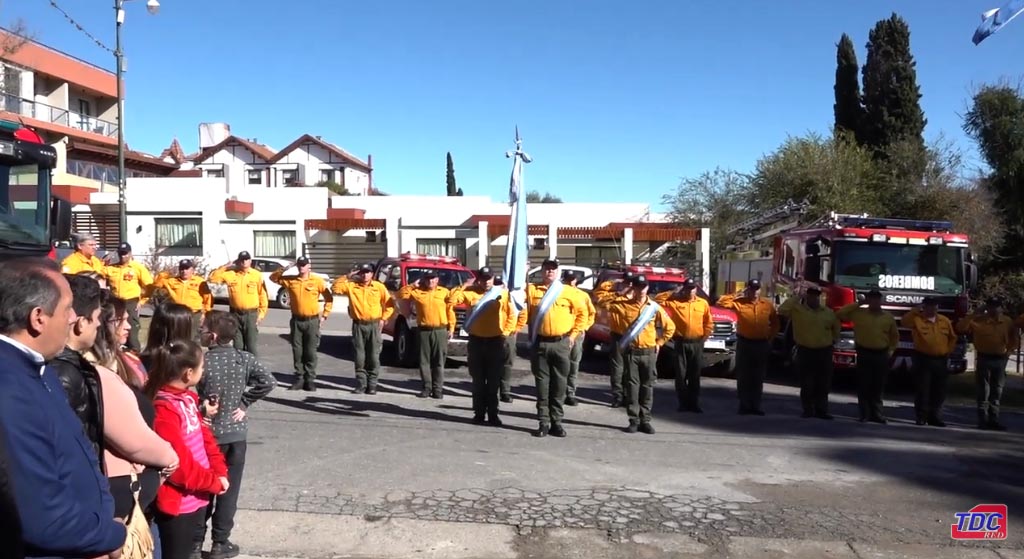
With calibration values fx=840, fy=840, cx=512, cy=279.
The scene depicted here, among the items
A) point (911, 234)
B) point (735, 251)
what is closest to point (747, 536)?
point (911, 234)

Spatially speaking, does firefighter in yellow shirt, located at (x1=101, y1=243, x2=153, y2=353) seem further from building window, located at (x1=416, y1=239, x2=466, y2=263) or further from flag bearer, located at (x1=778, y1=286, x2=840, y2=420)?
building window, located at (x1=416, y1=239, x2=466, y2=263)

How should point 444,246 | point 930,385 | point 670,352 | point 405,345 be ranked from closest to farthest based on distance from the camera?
point 930,385, point 405,345, point 670,352, point 444,246

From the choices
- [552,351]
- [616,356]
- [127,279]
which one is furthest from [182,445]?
[127,279]

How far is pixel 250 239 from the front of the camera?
33.2 m

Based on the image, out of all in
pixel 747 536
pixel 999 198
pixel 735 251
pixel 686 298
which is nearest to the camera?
pixel 747 536

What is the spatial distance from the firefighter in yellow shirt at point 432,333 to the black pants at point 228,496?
250 inches

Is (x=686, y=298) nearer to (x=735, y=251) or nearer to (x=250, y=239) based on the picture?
(x=735, y=251)

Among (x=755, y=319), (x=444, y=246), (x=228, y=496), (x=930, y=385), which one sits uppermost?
(x=444, y=246)

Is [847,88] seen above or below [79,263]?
above

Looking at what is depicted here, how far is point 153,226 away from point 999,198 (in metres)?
30.0

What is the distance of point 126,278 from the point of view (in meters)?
11.4

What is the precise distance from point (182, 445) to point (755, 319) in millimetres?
8609

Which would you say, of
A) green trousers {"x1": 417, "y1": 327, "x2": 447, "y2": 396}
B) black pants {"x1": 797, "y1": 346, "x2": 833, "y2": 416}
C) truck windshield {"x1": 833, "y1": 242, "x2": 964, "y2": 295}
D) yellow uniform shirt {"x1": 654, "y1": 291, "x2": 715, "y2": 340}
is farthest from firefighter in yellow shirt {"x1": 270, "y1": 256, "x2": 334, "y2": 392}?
truck windshield {"x1": 833, "y1": 242, "x2": 964, "y2": 295}

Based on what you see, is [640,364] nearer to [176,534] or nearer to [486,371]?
[486,371]
